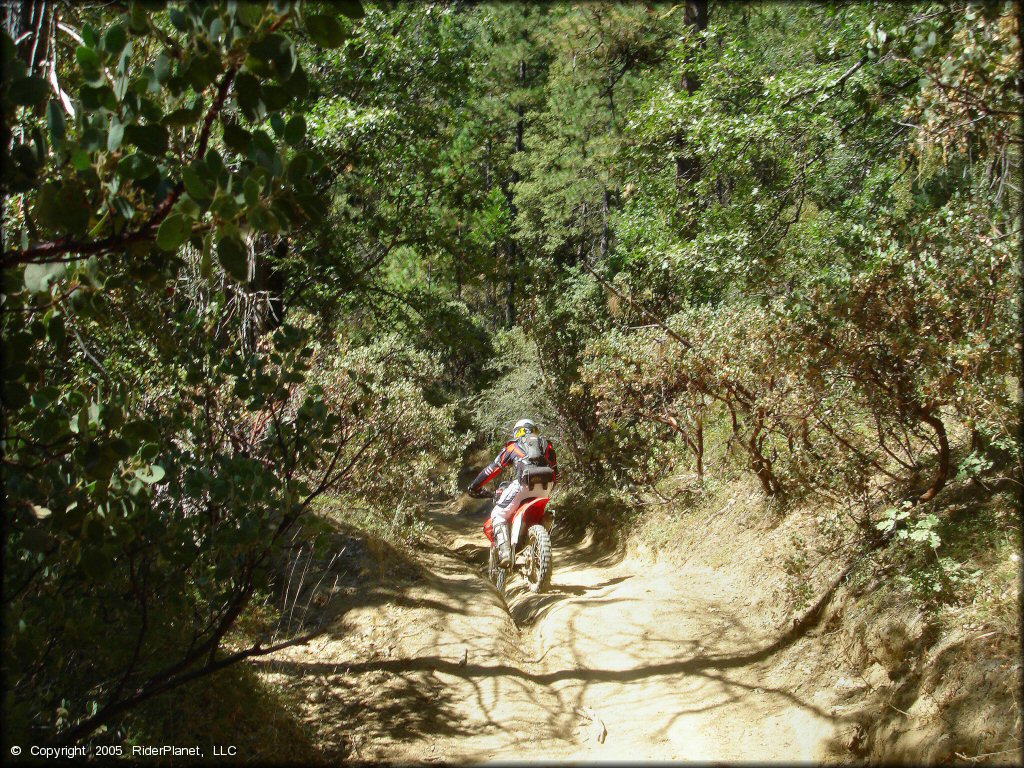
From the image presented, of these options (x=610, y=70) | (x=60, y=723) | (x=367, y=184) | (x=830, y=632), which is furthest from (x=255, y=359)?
(x=610, y=70)

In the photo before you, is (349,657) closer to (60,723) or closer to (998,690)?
(60,723)

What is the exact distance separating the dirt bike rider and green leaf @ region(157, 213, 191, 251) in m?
7.37

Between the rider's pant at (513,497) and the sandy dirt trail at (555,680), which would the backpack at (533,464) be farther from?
the sandy dirt trail at (555,680)

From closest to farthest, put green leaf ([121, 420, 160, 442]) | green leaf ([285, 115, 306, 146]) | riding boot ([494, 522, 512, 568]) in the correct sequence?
green leaf ([285, 115, 306, 146]) → green leaf ([121, 420, 160, 442]) → riding boot ([494, 522, 512, 568])

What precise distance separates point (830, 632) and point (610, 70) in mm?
15168

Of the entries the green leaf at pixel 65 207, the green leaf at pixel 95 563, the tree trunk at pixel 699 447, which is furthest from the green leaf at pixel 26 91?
the tree trunk at pixel 699 447

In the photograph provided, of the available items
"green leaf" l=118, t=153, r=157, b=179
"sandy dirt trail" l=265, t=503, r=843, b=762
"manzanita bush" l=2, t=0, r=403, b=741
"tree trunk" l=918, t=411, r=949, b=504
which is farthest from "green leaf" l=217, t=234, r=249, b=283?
"tree trunk" l=918, t=411, r=949, b=504

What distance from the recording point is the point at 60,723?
3.30 meters

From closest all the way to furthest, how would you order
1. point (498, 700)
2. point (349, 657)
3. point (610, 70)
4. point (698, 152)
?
1. point (498, 700)
2. point (349, 657)
3. point (698, 152)
4. point (610, 70)

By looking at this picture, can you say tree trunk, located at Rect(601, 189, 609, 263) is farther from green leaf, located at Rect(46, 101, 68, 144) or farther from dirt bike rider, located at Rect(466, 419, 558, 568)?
green leaf, located at Rect(46, 101, 68, 144)

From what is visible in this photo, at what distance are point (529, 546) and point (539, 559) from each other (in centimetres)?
57

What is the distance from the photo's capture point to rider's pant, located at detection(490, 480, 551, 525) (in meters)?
9.13

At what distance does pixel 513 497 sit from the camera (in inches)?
Answer: 363

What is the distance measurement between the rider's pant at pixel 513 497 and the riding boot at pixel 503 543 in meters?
0.07
